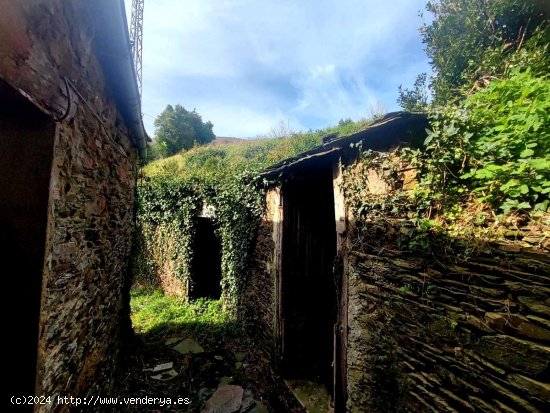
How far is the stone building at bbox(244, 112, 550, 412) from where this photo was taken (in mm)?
1943

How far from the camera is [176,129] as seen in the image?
2470 cm

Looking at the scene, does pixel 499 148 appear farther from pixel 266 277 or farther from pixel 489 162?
pixel 266 277

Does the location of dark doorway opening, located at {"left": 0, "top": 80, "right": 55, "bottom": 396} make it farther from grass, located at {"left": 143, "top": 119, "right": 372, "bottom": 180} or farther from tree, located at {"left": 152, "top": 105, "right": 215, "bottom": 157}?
tree, located at {"left": 152, "top": 105, "right": 215, "bottom": 157}

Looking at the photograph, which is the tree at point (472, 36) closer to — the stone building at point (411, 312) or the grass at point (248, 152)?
the stone building at point (411, 312)

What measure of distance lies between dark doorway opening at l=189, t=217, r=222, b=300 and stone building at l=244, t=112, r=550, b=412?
403 centimetres

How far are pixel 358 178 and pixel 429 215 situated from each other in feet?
3.45

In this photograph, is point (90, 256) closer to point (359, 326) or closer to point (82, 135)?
point (82, 135)

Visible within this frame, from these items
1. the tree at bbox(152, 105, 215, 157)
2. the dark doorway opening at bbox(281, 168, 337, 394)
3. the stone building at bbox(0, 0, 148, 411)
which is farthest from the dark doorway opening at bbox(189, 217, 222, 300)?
the tree at bbox(152, 105, 215, 157)

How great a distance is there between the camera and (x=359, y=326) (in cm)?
337

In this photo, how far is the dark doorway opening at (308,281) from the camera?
5289 mm

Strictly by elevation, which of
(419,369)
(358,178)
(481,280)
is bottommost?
(419,369)

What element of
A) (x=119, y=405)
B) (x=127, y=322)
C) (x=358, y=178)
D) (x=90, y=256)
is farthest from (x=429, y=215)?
(x=127, y=322)

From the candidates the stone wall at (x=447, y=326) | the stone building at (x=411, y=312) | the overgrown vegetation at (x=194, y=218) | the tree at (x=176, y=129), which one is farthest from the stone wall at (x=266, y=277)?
the tree at (x=176, y=129)

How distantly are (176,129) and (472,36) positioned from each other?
22.8 m
